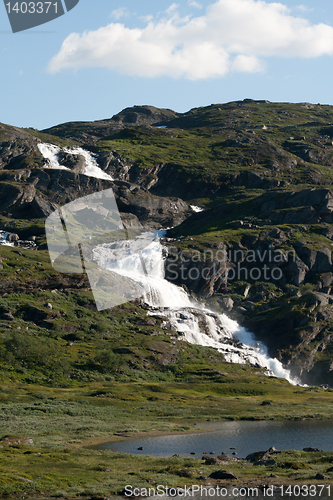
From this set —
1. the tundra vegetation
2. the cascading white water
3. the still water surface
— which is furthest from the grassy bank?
the cascading white water

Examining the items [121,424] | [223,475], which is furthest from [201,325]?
[223,475]

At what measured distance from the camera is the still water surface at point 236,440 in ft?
197

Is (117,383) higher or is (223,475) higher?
(223,475)

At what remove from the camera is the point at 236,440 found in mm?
67062

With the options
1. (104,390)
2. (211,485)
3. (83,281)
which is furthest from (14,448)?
(83,281)

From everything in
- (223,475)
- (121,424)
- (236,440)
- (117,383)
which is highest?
(223,475)

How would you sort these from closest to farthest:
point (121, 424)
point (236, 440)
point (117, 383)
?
1. point (236, 440)
2. point (121, 424)
3. point (117, 383)

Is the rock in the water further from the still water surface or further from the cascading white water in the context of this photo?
the cascading white water

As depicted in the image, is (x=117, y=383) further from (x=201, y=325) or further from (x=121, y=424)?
(x=201, y=325)

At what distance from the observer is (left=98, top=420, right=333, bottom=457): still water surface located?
197 feet

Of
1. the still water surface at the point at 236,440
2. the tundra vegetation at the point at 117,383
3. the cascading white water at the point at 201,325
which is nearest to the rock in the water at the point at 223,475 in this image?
the tundra vegetation at the point at 117,383

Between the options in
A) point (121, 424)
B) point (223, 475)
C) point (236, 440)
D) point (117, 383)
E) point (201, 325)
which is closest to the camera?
point (223, 475)

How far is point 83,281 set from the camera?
172 meters

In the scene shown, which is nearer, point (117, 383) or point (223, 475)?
point (223, 475)
